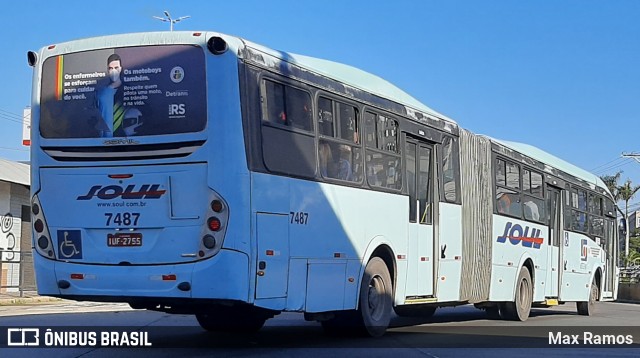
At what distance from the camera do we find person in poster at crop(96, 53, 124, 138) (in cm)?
903

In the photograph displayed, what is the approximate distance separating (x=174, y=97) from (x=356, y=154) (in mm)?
2873

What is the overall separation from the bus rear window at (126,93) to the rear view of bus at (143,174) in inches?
0.4

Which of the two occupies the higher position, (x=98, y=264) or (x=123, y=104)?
(x=123, y=104)

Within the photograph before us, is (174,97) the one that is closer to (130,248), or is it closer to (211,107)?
(211,107)

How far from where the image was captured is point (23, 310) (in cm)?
1869

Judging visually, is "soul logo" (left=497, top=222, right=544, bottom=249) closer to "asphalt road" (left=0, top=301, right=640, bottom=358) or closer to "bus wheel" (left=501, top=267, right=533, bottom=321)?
"bus wheel" (left=501, top=267, right=533, bottom=321)

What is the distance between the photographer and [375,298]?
37.0 ft

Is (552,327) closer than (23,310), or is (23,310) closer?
(552,327)

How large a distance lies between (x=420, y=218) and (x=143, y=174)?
16.9 ft

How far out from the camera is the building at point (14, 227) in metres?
24.9

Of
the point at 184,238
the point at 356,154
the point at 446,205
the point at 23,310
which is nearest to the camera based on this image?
the point at 184,238

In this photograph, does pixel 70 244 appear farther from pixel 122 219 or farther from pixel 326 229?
pixel 326 229

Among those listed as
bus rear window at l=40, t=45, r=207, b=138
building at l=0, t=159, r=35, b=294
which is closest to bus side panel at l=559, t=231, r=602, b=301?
bus rear window at l=40, t=45, r=207, b=138

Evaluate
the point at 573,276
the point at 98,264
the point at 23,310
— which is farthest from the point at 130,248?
the point at 573,276
